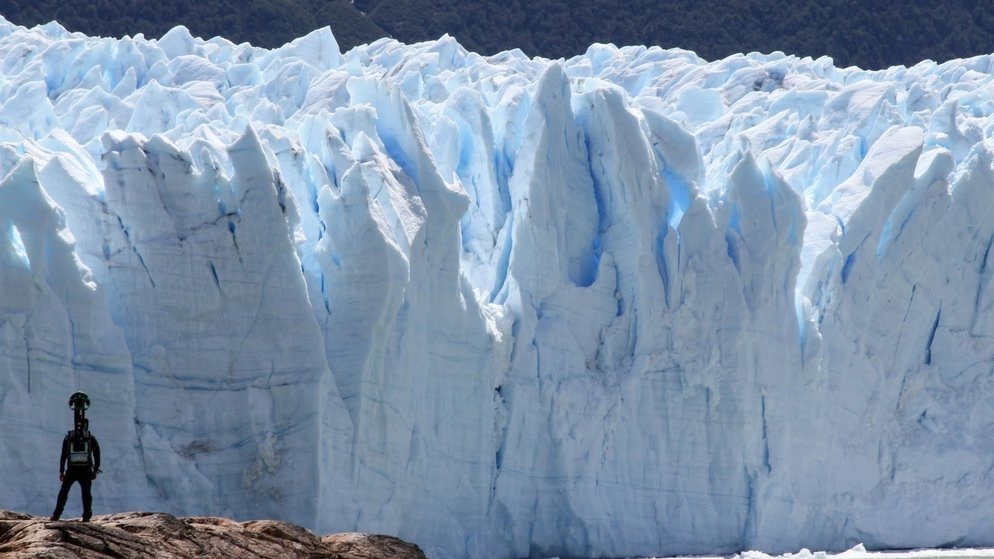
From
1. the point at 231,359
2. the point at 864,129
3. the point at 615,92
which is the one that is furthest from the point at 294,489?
the point at 864,129

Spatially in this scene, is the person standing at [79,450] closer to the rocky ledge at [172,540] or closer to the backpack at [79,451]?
the backpack at [79,451]

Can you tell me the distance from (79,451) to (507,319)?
580 centimetres

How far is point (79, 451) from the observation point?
10602 mm

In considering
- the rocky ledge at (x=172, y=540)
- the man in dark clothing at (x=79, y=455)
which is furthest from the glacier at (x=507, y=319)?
the man in dark clothing at (x=79, y=455)

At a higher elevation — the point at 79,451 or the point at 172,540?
the point at 79,451

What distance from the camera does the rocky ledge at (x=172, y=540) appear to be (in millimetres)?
9594

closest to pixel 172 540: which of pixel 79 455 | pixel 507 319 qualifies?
pixel 79 455

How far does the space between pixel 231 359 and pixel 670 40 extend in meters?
21.3

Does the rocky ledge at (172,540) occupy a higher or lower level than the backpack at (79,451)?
lower

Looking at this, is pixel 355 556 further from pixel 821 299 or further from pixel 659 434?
pixel 821 299

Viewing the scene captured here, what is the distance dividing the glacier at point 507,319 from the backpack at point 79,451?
3239 mm

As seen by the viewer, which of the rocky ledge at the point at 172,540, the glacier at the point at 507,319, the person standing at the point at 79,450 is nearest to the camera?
the rocky ledge at the point at 172,540

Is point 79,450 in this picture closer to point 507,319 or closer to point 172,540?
point 172,540

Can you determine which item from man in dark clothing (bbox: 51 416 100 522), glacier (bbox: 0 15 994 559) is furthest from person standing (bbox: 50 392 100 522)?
glacier (bbox: 0 15 994 559)
